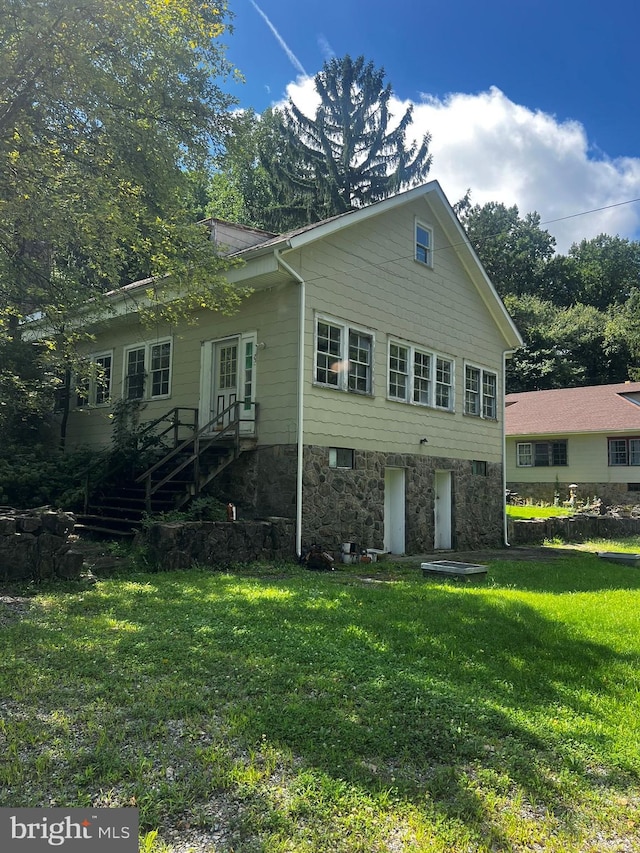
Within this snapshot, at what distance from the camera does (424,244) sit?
48.0 ft

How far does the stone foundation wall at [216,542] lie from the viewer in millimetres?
8703

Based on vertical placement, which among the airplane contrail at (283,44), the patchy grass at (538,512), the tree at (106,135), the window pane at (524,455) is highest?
the airplane contrail at (283,44)

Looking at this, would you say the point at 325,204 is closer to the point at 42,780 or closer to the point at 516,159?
the point at 516,159

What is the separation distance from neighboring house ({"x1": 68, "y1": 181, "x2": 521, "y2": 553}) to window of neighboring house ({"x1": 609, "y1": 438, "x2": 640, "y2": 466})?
11.5 meters

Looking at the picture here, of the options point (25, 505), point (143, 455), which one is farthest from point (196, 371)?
point (25, 505)

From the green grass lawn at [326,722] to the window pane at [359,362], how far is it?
248 inches

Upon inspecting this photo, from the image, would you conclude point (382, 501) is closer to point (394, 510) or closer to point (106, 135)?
point (394, 510)

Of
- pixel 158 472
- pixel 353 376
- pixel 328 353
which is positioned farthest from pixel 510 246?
pixel 158 472

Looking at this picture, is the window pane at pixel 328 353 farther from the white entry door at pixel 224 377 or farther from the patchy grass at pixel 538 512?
the patchy grass at pixel 538 512

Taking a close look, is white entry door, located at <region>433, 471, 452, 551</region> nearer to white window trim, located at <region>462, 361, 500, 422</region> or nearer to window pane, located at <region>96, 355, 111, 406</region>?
white window trim, located at <region>462, 361, 500, 422</region>

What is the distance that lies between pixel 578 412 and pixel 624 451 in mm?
2826

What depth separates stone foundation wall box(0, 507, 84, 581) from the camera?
7.22 meters

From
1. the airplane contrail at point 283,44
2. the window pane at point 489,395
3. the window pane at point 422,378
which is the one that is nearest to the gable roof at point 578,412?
the window pane at point 489,395

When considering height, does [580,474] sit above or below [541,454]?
below
